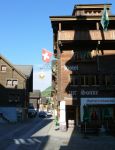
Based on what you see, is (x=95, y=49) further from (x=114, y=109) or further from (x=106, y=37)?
(x=114, y=109)

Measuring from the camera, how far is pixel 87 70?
1534 inches

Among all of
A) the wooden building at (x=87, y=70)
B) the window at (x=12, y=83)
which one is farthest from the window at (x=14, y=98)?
the wooden building at (x=87, y=70)

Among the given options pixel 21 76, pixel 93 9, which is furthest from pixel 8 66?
pixel 93 9

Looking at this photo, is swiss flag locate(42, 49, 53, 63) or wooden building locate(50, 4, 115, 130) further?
swiss flag locate(42, 49, 53, 63)

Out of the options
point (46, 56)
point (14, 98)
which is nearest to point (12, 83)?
point (14, 98)

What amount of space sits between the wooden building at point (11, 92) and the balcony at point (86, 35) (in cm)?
3310

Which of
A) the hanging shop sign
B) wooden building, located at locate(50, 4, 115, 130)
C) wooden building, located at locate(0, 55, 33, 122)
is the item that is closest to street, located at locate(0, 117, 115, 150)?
the hanging shop sign

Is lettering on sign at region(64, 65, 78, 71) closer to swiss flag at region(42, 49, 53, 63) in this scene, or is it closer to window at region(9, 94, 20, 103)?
swiss flag at region(42, 49, 53, 63)

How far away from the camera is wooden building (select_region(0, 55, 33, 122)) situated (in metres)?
68.9

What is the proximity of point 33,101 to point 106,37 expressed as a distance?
86779mm

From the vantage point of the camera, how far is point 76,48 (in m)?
39.5

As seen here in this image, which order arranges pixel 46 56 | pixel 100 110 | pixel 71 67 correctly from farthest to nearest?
pixel 46 56 < pixel 71 67 < pixel 100 110

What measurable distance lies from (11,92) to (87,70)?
1332 inches

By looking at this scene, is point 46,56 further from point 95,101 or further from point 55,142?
point 55,142
